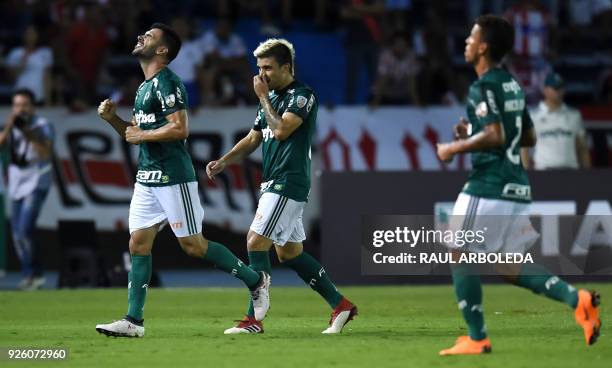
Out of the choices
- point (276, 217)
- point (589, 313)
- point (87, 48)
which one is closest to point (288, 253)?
point (276, 217)

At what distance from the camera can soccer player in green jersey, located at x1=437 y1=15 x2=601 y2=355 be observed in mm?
9109

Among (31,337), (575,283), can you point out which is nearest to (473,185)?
(31,337)

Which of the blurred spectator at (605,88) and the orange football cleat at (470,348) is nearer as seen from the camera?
the orange football cleat at (470,348)

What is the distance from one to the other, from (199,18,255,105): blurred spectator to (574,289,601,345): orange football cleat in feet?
41.3

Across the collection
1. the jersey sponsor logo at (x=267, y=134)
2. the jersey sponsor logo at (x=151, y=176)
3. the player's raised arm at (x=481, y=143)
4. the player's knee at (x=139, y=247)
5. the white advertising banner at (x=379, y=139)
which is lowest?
the white advertising banner at (x=379, y=139)

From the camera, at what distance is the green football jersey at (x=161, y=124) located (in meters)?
10.8

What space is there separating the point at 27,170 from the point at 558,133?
708 centimetres

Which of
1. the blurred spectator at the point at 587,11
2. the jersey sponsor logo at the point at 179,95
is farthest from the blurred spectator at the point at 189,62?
the jersey sponsor logo at the point at 179,95

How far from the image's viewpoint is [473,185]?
9312 millimetres

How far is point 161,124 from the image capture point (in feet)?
35.8

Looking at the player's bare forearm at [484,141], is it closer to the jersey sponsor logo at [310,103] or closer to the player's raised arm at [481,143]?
the player's raised arm at [481,143]

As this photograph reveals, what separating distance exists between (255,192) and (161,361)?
38.9 ft

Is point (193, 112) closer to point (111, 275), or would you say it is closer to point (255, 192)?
point (255, 192)

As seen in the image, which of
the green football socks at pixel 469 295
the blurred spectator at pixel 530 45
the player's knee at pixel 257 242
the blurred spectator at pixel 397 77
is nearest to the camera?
the green football socks at pixel 469 295
